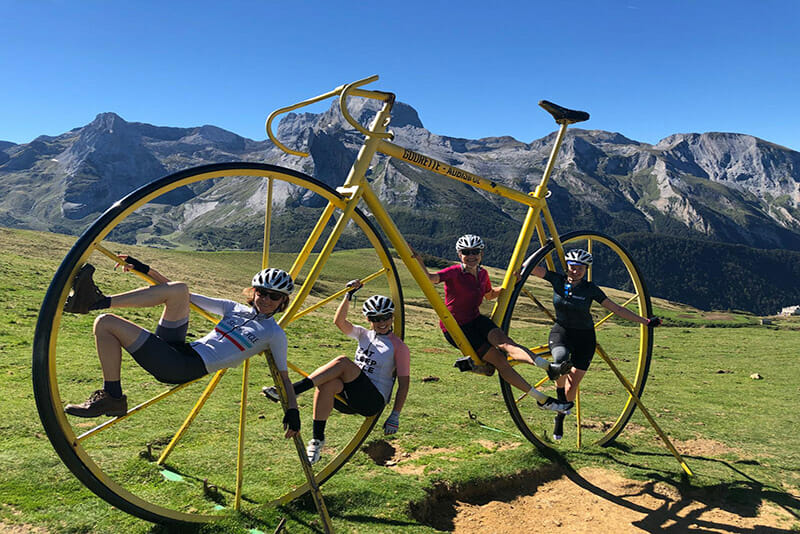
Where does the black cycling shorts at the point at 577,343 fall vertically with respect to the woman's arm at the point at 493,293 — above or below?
below

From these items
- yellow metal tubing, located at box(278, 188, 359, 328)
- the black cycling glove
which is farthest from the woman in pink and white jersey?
the black cycling glove

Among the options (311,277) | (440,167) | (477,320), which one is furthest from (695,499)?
(311,277)

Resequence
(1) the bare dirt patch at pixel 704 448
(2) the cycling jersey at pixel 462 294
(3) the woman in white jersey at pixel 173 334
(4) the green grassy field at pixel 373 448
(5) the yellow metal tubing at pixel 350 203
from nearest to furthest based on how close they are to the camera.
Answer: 1. (3) the woman in white jersey at pixel 173 334
2. (5) the yellow metal tubing at pixel 350 203
3. (4) the green grassy field at pixel 373 448
4. (2) the cycling jersey at pixel 462 294
5. (1) the bare dirt patch at pixel 704 448

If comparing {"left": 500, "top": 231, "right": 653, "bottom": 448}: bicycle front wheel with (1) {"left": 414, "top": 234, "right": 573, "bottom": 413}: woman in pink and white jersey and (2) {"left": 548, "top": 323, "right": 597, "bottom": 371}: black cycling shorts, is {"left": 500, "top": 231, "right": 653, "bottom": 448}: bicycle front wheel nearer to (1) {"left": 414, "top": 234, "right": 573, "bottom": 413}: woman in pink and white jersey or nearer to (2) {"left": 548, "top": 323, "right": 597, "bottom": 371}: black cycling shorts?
(2) {"left": 548, "top": 323, "right": 597, "bottom": 371}: black cycling shorts

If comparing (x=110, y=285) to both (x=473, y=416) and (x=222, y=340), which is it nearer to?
(x=473, y=416)

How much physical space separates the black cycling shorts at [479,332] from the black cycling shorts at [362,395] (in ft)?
6.00

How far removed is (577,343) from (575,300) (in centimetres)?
81

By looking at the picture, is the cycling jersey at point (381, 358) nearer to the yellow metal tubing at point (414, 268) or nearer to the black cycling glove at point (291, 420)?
the yellow metal tubing at point (414, 268)

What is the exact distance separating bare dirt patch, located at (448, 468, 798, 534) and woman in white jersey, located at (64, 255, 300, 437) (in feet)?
13.3

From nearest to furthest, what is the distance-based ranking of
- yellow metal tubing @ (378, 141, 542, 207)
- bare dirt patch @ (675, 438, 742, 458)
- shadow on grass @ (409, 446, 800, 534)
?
yellow metal tubing @ (378, 141, 542, 207), shadow on grass @ (409, 446, 800, 534), bare dirt patch @ (675, 438, 742, 458)

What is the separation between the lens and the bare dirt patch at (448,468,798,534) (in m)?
7.62

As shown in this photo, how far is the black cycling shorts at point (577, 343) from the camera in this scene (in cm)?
935

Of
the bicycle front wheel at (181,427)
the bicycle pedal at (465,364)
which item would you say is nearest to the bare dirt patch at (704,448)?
the bicycle pedal at (465,364)

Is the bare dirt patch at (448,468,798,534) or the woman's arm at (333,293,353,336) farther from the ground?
the woman's arm at (333,293,353,336)
